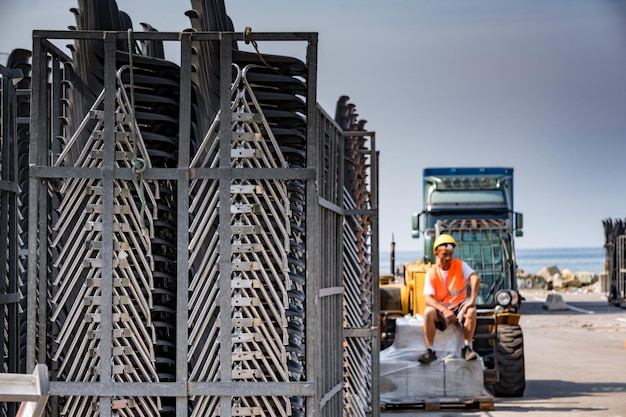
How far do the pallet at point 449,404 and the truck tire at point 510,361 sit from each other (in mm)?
1386

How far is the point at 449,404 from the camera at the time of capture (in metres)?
13.7

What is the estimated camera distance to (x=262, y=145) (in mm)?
6055

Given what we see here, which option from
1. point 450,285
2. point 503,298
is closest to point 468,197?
point 503,298

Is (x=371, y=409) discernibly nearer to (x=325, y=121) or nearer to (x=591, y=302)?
(x=325, y=121)

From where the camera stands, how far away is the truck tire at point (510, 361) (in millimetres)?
15031

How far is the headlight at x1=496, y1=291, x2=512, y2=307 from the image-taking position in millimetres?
15875

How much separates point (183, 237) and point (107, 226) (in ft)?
1.34

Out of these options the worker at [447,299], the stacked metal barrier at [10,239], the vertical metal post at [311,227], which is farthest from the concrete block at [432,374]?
the vertical metal post at [311,227]

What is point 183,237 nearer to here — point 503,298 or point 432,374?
point 432,374

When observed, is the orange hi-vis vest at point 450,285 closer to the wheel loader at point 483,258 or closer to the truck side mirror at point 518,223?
the wheel loader at point 483,258

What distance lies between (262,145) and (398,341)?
8.30 metres

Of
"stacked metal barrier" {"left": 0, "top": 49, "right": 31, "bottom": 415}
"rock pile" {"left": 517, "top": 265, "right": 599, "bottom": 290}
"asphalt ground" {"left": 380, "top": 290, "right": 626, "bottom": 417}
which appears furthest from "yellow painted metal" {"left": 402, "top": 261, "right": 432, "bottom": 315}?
"rock pile" {"left": 517, "top": 265, "right": 599, "bottom": 290}

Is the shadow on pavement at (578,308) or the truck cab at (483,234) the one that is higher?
the truck cab at (483,234)

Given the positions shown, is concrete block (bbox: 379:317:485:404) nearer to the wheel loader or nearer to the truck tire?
the wheel loader
